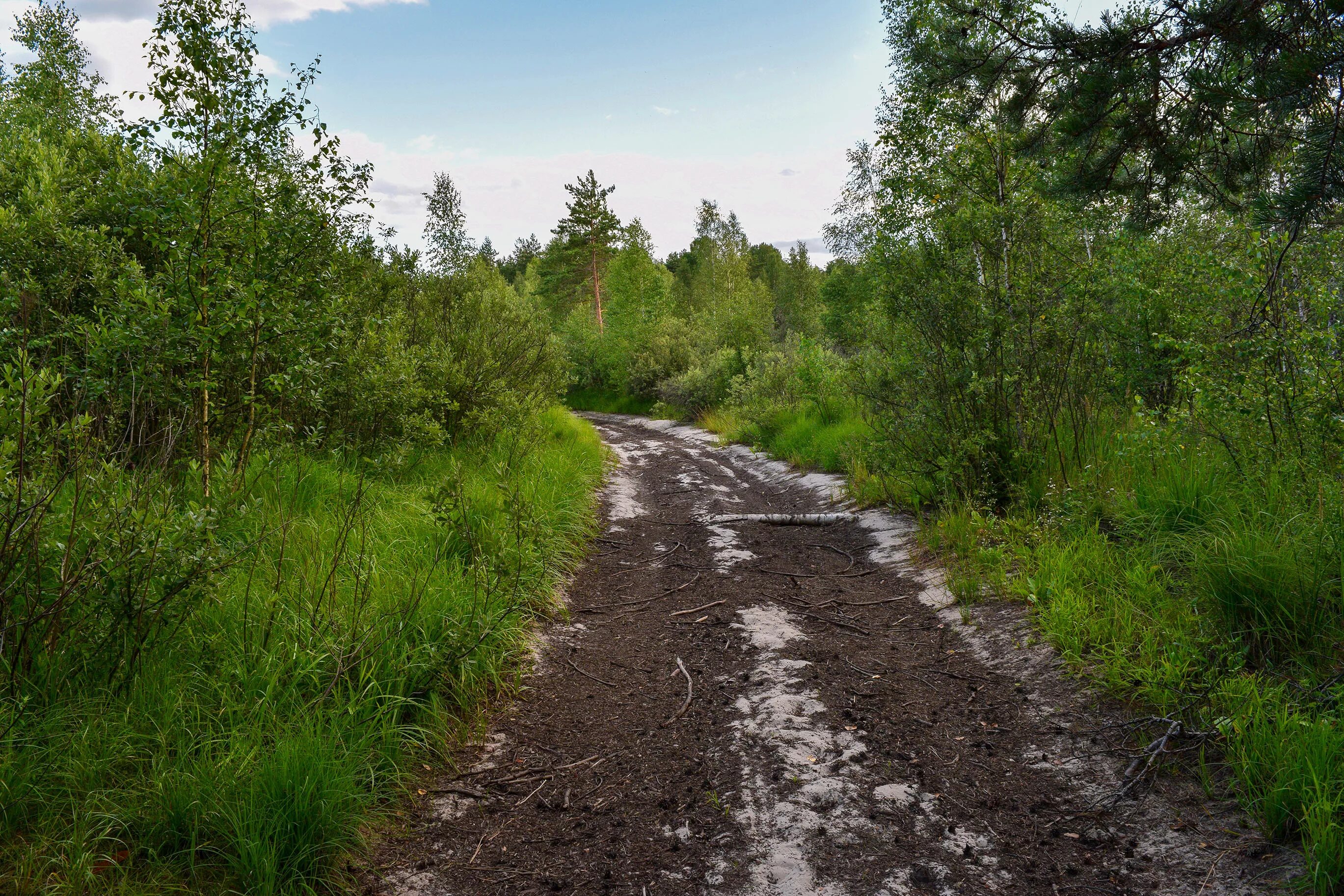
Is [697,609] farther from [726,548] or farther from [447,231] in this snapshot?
[447,231]

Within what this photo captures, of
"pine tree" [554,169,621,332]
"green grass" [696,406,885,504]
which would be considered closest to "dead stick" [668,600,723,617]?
"green grass" [696,406,885,504]

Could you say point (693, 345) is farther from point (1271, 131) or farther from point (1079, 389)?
point (1271, 131)

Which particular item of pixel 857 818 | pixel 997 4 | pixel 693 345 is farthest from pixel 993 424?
pixel 693 345

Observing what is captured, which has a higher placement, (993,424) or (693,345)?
(693,345)

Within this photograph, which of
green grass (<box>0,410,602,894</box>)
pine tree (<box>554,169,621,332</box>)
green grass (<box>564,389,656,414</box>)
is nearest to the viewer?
green grass (<box>0,410,602,894</box>)

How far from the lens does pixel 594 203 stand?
43.5 meters

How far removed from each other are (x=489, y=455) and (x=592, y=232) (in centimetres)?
3765

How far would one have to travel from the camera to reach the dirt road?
107 inches

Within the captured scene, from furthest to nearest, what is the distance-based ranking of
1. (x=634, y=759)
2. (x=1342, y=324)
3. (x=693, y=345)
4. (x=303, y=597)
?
(x=693, y=345) → (x=1342, y=324) → (x=303, y=597) → (x=634, y=759)

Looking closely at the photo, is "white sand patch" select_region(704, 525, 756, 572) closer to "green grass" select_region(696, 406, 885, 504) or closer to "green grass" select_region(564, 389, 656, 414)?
"green grass" select_region(696, 406, 885, 504)

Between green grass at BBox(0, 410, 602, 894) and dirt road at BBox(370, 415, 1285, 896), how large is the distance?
1.10 feet

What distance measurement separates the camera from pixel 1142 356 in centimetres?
711

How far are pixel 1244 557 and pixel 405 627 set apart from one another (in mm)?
4590

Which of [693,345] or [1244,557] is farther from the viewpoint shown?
[693,345]
